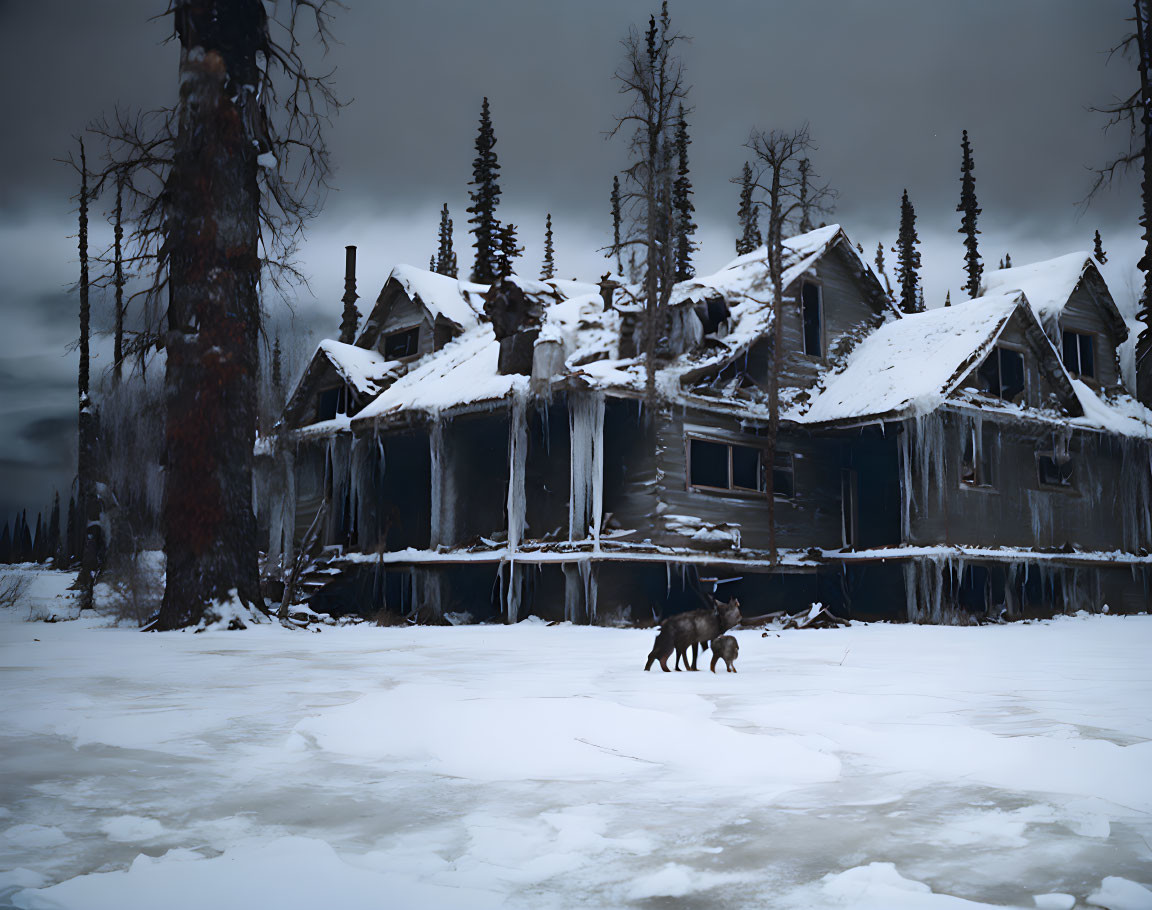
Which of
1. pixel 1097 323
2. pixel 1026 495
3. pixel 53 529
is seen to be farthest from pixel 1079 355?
pixel 53 529

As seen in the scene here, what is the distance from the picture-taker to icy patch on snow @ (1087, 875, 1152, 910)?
9.62 feet

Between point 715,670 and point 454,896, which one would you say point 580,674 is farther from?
point 454,896

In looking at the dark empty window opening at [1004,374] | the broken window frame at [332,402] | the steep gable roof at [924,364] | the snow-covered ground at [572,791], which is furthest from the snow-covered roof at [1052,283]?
the snow-covered ground at [572,791]

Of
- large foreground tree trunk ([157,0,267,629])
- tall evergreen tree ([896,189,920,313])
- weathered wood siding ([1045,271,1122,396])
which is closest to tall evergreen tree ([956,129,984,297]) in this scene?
tall evergreen tree ([896,189,920,313])

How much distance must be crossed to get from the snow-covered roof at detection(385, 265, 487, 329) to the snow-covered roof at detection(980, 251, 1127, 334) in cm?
1225

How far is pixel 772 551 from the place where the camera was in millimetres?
21625

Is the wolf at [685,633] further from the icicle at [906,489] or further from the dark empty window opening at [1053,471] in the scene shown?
the dark empty window opening at [1053,471]

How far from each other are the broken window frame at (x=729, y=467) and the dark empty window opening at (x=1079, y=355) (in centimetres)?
777

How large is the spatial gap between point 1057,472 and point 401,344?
1542cm

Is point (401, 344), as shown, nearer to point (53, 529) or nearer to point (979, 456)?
point (979, 456)

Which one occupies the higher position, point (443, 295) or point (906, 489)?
point (443, 295)

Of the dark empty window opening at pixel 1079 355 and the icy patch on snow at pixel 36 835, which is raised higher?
the dark empty window opening at pixel 1079 355

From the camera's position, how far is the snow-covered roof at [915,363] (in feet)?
67.9

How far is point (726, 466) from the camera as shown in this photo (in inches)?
882
